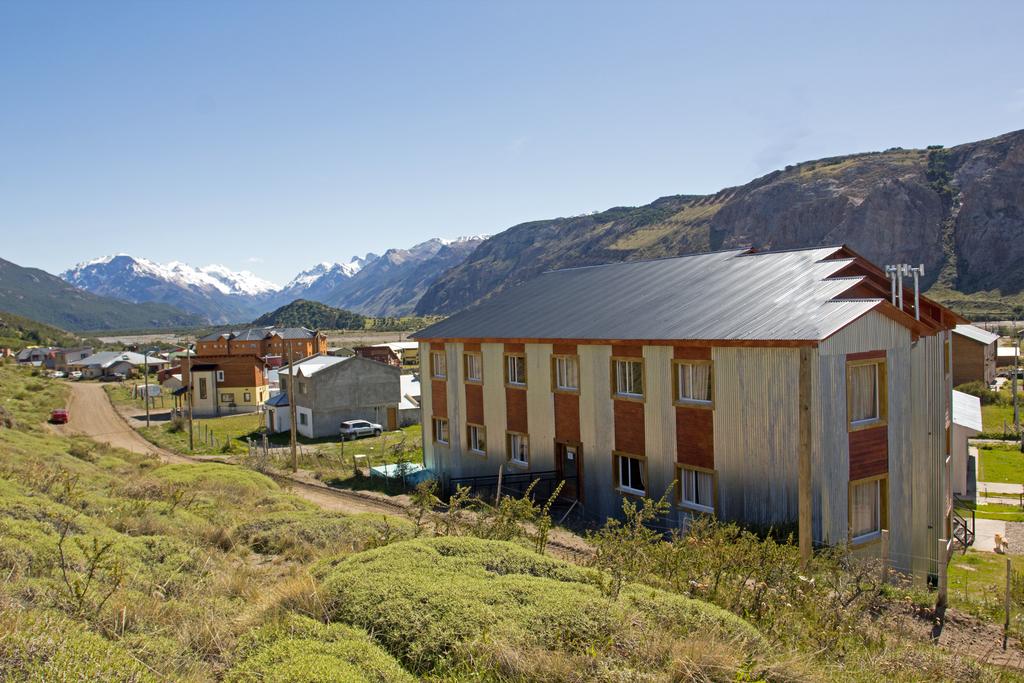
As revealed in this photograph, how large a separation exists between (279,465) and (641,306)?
2177 centimetres

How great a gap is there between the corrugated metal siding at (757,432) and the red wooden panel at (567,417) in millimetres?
5583

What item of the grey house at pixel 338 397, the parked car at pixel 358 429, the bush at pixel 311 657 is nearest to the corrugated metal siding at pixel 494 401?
the bush at pixel 311 657

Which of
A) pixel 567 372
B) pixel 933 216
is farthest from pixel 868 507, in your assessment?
pixel 933 216

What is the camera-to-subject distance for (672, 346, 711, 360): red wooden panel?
19516mm

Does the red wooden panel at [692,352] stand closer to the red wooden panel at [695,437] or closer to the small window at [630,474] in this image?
the red wooden panel at [695,437]

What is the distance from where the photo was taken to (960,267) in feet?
529

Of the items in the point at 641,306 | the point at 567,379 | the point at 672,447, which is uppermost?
the point at 641,306

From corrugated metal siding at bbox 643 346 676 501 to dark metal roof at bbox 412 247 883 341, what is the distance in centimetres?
76

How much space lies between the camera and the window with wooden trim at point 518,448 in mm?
26203

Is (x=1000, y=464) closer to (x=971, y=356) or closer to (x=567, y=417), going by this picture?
(x=567, y=417)

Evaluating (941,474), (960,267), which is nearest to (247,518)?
(941,474)

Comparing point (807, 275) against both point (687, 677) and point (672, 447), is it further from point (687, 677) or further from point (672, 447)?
point (687, 677)

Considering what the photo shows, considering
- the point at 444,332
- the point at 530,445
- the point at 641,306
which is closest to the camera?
the point at 641,306

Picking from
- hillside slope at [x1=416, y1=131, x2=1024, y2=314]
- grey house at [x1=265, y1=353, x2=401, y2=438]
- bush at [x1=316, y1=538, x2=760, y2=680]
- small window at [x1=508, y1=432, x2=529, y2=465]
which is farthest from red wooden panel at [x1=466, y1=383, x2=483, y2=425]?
hillside slope at [x1=416, y1=131, x2=1024, y2=314]
